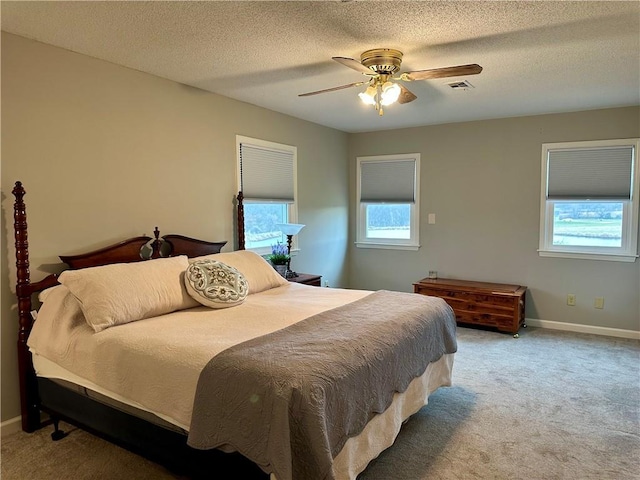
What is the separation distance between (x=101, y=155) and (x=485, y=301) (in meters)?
3.89

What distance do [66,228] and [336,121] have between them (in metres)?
3.23

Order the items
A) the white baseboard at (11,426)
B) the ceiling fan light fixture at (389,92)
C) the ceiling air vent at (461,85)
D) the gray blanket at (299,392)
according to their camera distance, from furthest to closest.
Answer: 1. the ceiling air vent at (461,85)
2. the ceiling fan light fixture at (389,92)
3. the white baseboard at (11,426)
4. the gray blanket at (299,392)

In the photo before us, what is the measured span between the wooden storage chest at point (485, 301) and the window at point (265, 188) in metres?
1.77

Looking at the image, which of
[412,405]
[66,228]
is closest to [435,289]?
[412,405]

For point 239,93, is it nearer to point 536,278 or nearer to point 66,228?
point 66,228

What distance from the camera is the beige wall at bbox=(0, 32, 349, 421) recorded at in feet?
8.79

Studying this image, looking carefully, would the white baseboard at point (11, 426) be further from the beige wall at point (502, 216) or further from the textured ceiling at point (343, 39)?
the beige wall at point (502, 216)

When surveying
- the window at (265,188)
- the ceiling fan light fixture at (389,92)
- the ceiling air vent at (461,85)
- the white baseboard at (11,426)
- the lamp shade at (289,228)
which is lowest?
the white baseboard at (11,426)

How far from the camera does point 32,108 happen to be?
272 cm

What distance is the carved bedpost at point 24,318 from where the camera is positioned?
258 cm

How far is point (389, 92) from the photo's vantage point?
9.29 feet

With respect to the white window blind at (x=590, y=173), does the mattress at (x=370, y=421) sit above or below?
below

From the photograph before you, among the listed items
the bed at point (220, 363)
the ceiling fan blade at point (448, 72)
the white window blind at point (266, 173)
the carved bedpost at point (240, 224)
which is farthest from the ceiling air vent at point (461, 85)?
the carved bedpost at point (240, 224)

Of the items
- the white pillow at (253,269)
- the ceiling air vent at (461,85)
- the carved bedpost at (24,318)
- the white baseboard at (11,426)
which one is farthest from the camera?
the ceiling air vent at (461,85)
